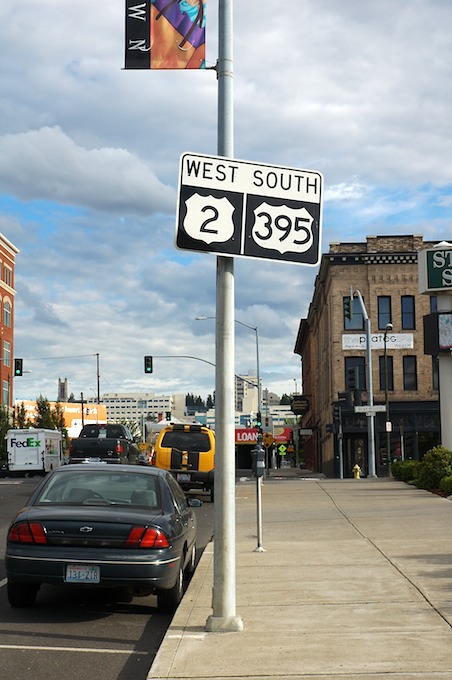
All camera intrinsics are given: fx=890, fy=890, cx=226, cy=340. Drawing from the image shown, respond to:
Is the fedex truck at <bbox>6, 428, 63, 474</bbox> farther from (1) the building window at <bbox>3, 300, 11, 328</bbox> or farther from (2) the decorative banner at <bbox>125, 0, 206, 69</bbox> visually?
(2) the decorative banner at <bbox>125, 0, 206, 69</bbox>

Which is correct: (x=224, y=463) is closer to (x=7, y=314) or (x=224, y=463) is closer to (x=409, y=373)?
(x=409, y=373)

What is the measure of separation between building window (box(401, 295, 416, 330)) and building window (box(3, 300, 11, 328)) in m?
45.2

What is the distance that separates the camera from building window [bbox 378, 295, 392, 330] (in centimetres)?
5756

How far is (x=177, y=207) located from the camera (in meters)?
7.73

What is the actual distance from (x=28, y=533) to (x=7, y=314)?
83.3 metres

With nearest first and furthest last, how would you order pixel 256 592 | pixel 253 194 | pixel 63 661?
pixel 63 661 < pixel 253 194 < pixel 256 592

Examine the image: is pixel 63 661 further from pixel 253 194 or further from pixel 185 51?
pixel 185 51

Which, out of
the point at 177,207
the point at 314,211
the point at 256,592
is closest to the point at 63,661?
the point at 256,592

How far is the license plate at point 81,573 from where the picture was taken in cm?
860

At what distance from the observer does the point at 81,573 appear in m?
8.62

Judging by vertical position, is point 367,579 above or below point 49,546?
below

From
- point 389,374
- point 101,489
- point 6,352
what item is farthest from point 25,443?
point 6,352

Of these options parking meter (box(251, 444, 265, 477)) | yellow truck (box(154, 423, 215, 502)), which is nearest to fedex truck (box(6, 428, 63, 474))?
yellow truck (box(154, 423, 215, 502))

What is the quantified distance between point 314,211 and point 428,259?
2414 cm
